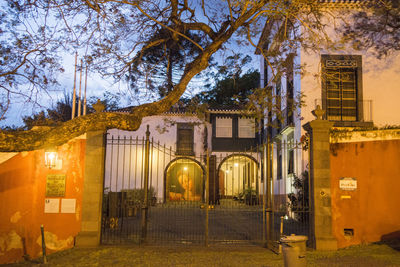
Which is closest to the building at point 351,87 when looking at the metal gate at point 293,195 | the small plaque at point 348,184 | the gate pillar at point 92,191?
the metal gate at point 293,195

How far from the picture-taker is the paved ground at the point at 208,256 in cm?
743

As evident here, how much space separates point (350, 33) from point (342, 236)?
28.8ft

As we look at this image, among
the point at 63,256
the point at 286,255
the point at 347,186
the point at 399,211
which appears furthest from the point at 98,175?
the point at 399,211

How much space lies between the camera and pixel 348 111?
14.8 metres

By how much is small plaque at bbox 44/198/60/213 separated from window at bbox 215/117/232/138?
60.0ft

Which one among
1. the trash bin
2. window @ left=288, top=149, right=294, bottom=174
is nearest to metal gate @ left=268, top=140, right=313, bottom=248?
window @ left=288, top=149, right=294, bottom=174

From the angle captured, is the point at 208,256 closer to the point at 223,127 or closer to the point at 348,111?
the point at 348,111

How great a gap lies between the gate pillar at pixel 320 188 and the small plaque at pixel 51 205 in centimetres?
590

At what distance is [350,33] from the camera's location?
14516mm

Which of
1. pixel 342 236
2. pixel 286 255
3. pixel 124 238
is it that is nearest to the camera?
pixel 286 255

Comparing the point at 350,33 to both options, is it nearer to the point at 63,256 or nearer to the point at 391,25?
the point at 391,25

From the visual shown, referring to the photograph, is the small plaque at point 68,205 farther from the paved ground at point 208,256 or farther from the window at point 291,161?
the window at point 291,161

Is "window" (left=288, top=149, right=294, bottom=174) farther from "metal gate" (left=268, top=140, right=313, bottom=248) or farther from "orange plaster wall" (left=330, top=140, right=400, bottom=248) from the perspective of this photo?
"orange plaster wall" (left=330, top=140, right=400, bottom=248)

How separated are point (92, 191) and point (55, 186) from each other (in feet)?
2.81
